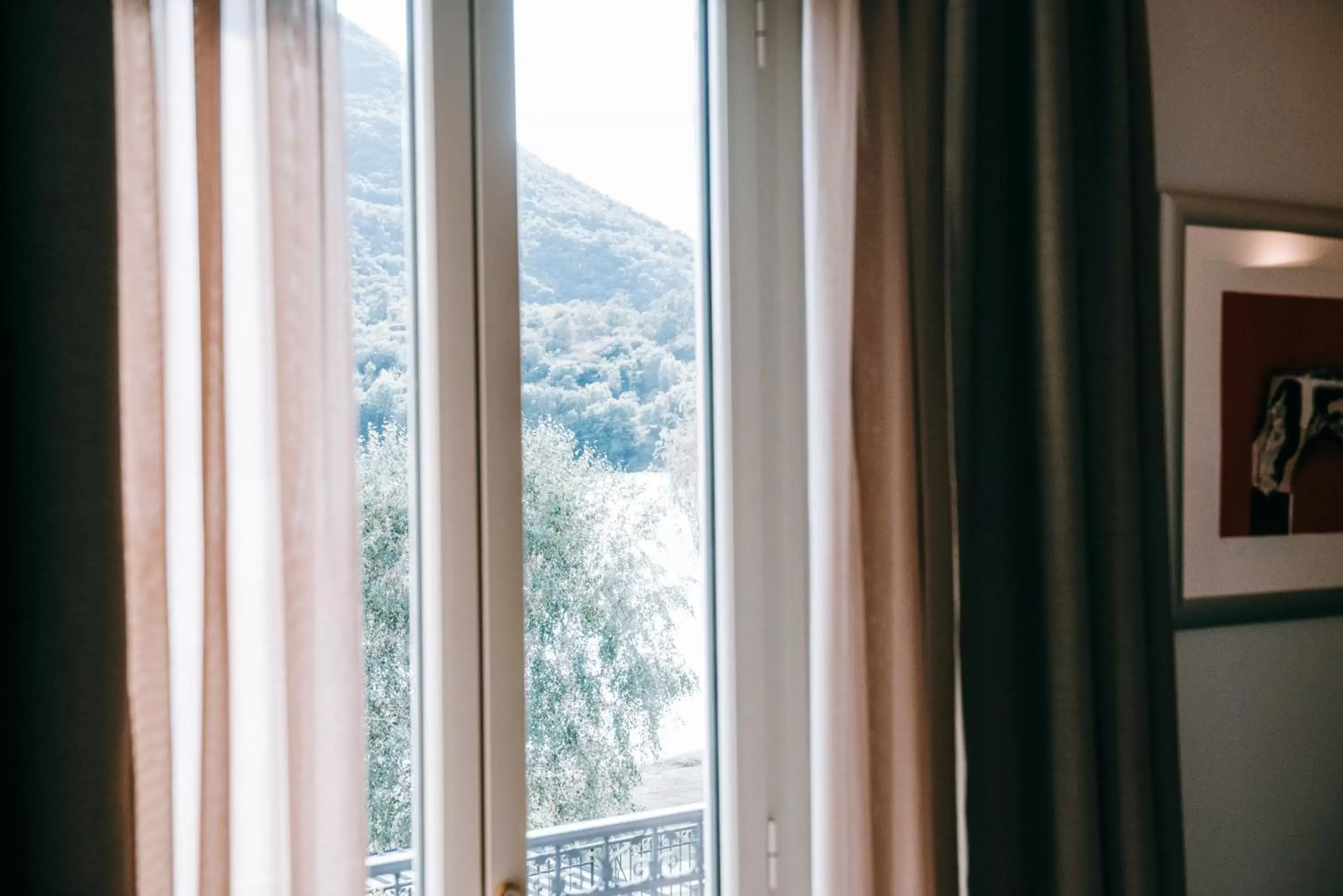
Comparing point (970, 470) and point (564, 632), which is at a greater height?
point (970, 470)

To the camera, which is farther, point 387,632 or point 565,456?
point 565,456

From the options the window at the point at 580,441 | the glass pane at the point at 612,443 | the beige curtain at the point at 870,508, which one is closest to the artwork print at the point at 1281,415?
the beige curtain at the point at 870,508

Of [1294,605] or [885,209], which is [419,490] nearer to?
[885,209]

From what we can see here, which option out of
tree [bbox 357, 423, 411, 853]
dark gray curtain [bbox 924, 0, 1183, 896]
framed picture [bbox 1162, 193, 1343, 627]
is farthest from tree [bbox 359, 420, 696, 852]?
framed picture [bbox 1162, 193, 1343, 627]

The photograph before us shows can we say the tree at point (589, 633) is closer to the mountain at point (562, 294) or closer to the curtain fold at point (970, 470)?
the mountain at point (562, 294)

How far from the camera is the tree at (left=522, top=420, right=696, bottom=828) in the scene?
1434 mm

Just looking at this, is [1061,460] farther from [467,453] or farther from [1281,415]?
[467,453]

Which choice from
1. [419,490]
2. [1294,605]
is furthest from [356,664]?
[1294,605]

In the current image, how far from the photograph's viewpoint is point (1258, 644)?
6.32 feet

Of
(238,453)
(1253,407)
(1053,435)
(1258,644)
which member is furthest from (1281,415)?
(238,453)

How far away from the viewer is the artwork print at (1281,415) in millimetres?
1878

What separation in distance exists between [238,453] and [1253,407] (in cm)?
176

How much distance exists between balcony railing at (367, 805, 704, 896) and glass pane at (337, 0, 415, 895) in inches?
8.1

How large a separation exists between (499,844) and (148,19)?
1102 mm
